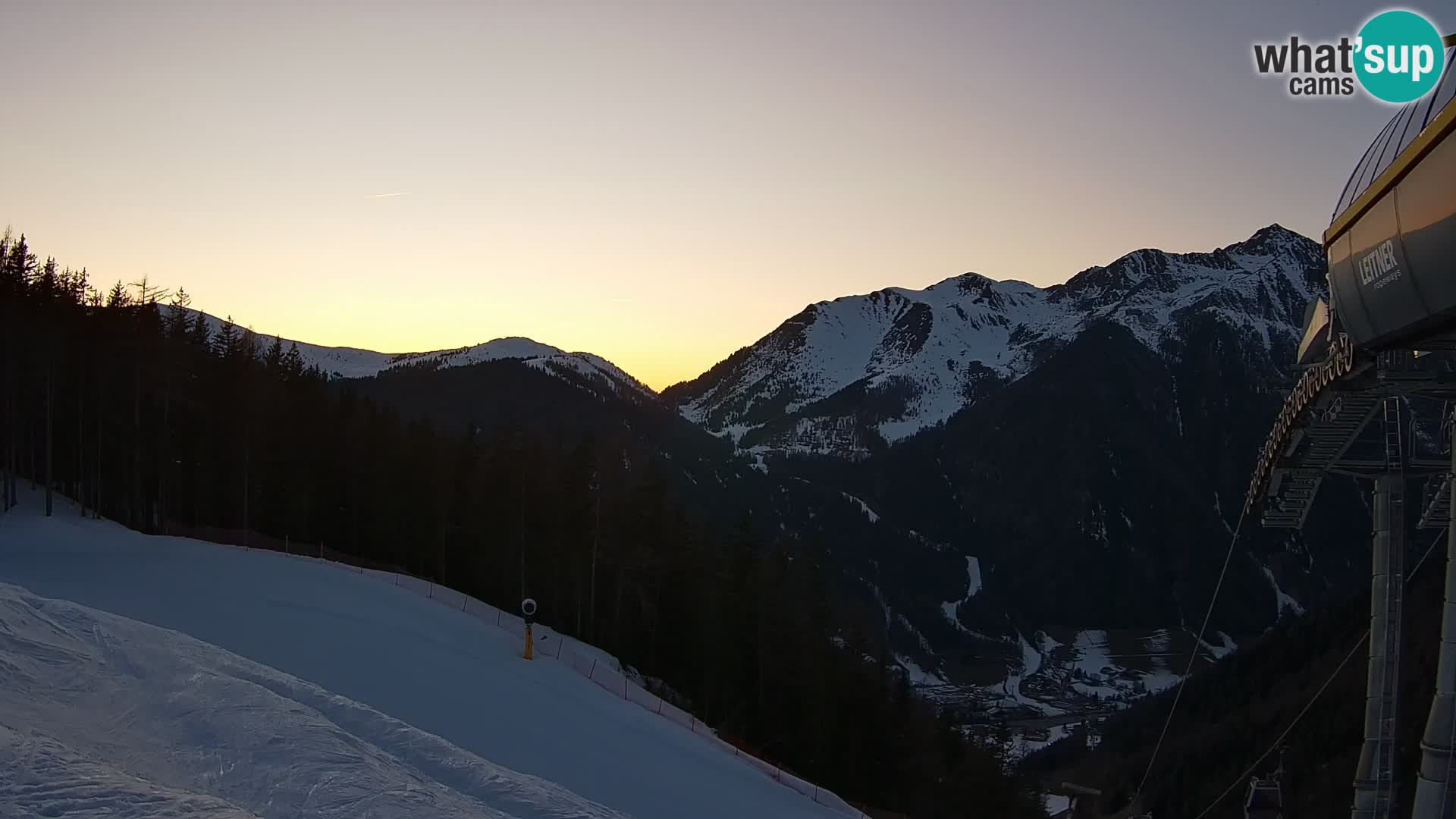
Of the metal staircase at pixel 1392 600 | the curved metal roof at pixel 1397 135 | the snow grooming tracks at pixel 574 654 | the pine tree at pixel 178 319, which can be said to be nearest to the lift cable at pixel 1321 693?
the metal staircase at pixel 1392 600

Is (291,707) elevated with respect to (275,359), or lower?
lower

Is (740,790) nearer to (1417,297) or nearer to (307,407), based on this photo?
(1417,297)

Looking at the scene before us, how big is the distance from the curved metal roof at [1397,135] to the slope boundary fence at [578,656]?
15.2 meters

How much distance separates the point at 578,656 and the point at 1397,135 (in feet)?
98.3

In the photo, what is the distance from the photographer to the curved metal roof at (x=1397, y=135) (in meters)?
9.48

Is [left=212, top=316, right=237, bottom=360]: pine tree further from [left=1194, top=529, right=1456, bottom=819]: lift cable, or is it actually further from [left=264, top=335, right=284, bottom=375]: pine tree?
[left=1194, top=529, right=1456, bottom=819]: lift cable

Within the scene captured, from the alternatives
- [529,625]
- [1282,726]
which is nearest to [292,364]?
[529,625]

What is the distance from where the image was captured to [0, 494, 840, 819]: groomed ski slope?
8844 millimetres

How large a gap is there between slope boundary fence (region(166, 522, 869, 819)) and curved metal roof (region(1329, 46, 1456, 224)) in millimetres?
15233

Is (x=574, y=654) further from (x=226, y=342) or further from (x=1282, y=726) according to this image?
(x=1282, y=726)

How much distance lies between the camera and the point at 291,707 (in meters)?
11.3

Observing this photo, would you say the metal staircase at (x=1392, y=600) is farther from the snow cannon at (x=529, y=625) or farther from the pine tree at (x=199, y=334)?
the pine tree at (x=199, y=334)

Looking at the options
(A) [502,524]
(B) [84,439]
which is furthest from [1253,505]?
(B) [84,439]

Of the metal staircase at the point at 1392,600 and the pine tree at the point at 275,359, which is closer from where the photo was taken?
the metal staircase at the point at 1392,600
